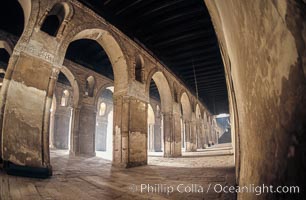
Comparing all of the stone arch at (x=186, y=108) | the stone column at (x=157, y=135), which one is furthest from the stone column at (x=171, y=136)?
the stone column at (x=157, y=135)

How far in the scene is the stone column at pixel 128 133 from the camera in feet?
19.5

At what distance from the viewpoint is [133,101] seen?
6.62 meters

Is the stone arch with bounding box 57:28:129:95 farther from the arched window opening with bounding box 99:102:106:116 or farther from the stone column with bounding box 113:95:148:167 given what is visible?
the arched window opening with bounding box 99:102:106:116

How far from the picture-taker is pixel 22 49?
3.88 metres

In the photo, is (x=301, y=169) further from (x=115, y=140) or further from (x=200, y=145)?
(x=200, y=145)

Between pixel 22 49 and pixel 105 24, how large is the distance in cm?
303

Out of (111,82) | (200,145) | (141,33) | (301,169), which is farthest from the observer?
(200,145)

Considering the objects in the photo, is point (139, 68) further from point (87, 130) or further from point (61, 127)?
point (61, 127)

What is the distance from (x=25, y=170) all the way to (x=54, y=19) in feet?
18.1

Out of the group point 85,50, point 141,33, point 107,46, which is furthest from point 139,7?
point 85,50

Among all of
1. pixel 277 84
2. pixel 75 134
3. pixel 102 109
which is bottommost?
pixel 75 134

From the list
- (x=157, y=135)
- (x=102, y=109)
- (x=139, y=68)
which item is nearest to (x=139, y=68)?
(x=139, y=68)

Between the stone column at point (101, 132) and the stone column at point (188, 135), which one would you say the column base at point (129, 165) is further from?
the stone column at point (101, 132)

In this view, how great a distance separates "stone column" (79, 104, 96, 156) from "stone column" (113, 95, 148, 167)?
436 cm
